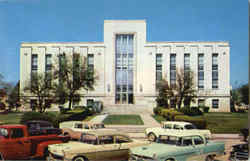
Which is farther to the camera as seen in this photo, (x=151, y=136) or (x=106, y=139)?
(x=151, y=136)

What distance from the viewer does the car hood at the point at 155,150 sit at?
6421mm

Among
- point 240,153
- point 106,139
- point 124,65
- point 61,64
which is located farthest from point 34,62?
point 240,153

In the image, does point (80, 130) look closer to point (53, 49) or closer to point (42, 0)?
point (53, 49)

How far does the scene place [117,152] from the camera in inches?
273

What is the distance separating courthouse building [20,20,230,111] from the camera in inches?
363

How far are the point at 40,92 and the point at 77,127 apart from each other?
240 cm

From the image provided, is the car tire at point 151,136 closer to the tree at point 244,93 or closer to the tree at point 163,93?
the tree at point 163,93

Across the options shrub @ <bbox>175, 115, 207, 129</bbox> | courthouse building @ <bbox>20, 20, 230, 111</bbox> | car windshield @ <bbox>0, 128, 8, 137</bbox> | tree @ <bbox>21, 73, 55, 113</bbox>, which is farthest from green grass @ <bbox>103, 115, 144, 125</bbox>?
car windshield @ <bbox>0, 128, 8, 137</bbox>

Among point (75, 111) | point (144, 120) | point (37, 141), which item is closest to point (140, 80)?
point (144, 120)

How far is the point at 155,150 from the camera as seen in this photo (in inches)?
257

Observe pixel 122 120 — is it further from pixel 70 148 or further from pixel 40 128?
pixel 70 148

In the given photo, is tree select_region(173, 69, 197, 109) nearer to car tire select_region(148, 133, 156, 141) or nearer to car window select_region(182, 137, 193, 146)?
car tire select_region(148, 133, 156, 141)

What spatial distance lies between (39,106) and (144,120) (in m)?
4.73

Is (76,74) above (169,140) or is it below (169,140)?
above
